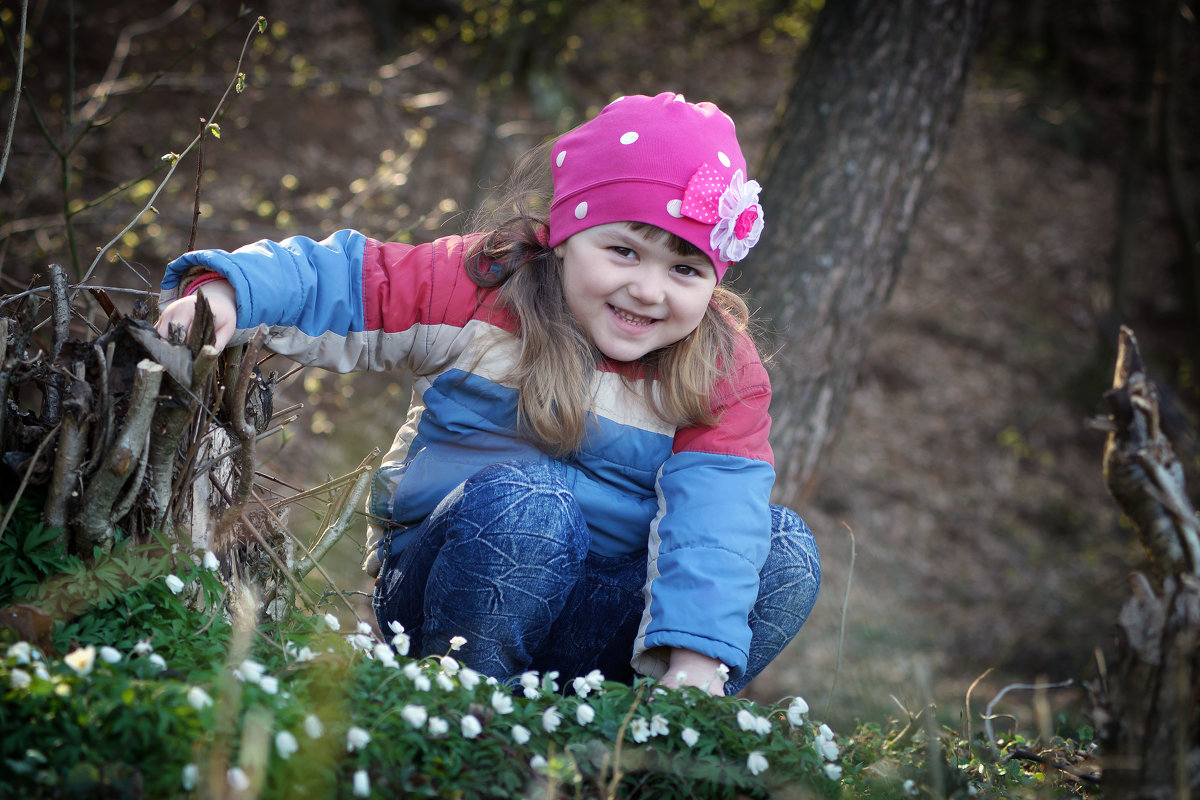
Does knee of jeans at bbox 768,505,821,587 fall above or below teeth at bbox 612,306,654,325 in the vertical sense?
below

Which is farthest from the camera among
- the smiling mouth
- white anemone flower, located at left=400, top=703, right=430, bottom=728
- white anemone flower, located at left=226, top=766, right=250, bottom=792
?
the smiling mouth

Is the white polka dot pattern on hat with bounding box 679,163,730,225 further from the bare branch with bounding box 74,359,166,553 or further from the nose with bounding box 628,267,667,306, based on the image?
the bare branch with bounding box 74,359,166,553

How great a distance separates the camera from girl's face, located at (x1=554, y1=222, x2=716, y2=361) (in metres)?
1.99

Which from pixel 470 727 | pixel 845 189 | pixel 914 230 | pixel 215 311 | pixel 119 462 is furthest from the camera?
pixel 914 230

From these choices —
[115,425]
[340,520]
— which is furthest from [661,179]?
[115,425]

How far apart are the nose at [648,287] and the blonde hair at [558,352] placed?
79 millimetres

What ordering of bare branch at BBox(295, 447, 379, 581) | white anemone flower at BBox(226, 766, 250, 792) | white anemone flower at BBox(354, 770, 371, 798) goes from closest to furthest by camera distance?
white anemone flower at BBox(226, 766, 250, 792) → white anemone flower at BBox(354, 770, 371, 798) → bare branch at BBox(295, 447, 379, 581)

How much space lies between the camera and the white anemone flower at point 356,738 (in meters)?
1.23

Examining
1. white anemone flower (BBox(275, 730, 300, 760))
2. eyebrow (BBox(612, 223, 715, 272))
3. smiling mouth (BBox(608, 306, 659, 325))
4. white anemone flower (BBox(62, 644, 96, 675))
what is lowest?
white anemone flower (BBox(275, 730, 300, 760))

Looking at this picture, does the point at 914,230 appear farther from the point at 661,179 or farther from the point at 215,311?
the point at 215,311

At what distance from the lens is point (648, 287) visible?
198cm

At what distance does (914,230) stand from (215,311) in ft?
19.7

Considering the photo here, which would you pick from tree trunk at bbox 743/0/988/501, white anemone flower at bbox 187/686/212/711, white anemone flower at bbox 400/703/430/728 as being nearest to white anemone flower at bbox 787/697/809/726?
white anemone flower at bbox 400/703/430/728

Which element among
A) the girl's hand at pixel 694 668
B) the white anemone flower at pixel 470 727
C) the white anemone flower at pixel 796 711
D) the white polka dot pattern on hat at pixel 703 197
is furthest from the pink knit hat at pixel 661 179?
the white anemone flower at pixel 470 727
